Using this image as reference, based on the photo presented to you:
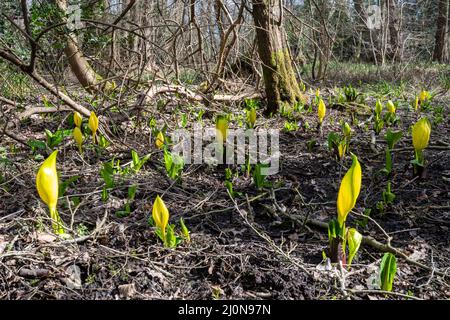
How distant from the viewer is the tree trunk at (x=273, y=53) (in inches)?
159

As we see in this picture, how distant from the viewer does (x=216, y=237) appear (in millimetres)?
1723

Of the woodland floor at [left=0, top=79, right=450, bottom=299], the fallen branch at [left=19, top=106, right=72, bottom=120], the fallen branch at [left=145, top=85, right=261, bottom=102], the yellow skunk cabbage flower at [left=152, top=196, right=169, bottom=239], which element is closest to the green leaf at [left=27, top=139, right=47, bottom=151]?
the woodland floor at [left=0, top=79, right=450, bottom=299]

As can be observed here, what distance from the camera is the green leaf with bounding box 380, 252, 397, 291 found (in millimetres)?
1264

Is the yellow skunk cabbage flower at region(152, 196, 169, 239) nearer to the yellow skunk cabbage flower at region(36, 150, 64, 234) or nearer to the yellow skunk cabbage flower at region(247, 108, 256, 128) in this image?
the yellow skunk cabbage flower at region(36, 150, 64, 234)

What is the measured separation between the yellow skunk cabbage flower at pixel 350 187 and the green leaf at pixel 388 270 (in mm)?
196

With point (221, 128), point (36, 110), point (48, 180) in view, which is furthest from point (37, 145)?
point (48, 180)

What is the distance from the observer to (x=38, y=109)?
3.19 metres

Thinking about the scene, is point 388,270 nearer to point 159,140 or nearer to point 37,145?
point 159,140

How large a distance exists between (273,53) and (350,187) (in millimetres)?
3094

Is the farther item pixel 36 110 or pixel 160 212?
pixel 36 110

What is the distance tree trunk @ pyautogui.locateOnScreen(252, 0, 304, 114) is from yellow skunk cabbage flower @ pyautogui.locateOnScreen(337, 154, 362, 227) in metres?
2.87
